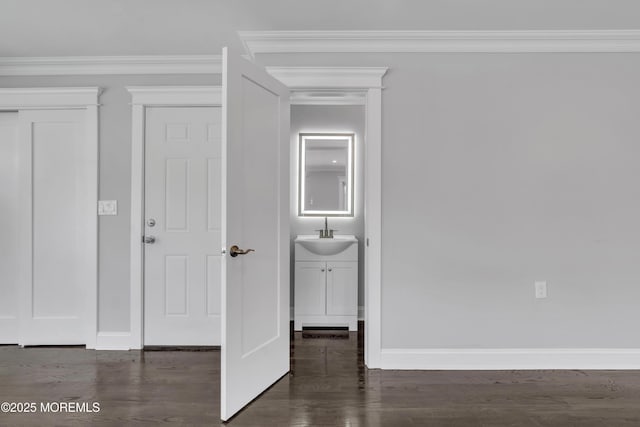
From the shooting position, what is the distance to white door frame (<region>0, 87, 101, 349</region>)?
123 inches

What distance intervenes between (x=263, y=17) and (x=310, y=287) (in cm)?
235

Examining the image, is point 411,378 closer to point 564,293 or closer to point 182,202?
point 564,293

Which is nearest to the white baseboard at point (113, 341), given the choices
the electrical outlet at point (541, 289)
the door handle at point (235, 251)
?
the door handle at point (235, 251)

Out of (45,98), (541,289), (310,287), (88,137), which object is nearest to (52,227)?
(88,137)

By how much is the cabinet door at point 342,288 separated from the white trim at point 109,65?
2069 millimetres

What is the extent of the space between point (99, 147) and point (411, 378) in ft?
9.87

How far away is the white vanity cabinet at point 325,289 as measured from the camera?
12.0ft

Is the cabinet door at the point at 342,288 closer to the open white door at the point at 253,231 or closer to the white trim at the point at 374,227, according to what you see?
the white trim at the point at 374,227

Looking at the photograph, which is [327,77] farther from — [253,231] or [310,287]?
[310,287]

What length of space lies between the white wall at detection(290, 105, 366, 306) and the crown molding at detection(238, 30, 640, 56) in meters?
1.43

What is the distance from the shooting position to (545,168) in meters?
2.73

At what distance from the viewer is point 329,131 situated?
4.18 m

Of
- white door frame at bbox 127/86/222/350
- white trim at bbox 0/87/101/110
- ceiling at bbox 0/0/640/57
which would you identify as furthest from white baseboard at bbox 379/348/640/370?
white trim at bbox 0/87/101/110

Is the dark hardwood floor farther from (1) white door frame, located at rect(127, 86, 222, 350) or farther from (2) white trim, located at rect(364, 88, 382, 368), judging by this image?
(1) white door frame, located at rect(127, 86, 222, 350)
